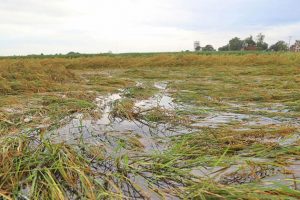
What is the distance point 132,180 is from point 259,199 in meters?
0.81

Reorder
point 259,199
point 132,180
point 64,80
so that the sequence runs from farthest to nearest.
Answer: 1. point 64,80
2. point 132,180
3. point 259,199

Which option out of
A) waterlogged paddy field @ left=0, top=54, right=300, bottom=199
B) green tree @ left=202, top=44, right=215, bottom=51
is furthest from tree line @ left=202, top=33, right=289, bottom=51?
waterlogged paddy field @ left=0, top=54, right=300, bottom=199

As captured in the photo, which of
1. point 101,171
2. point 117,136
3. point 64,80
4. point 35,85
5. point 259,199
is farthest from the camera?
point 64,80

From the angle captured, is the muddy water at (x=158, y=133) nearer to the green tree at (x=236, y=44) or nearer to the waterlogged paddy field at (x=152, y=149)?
the waterlogged paddy field at (x=152, y=149)

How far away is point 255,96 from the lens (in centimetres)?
547

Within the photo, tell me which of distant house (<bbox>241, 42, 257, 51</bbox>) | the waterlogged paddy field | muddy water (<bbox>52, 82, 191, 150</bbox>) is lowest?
muddy water (<bbox>52, 82, 191, 150</bbox>)

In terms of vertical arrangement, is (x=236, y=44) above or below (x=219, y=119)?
above

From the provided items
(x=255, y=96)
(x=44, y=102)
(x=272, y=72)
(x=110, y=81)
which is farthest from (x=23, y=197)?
(x=272, y=72)

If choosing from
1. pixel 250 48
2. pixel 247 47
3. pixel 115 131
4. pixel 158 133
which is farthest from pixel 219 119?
pixel 247 47

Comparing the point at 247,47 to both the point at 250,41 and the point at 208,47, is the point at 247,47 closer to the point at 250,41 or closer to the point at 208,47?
the point at 250,41

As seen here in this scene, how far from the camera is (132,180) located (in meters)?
2.11

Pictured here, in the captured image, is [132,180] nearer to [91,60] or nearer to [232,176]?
[232,176]

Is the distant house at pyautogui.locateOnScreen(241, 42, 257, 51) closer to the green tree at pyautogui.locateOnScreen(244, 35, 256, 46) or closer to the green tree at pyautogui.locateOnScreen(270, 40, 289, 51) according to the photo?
the green tree at pyautogui.locateOnScreen(244, 35, 256, 46)

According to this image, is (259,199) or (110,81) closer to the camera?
(259,199)
